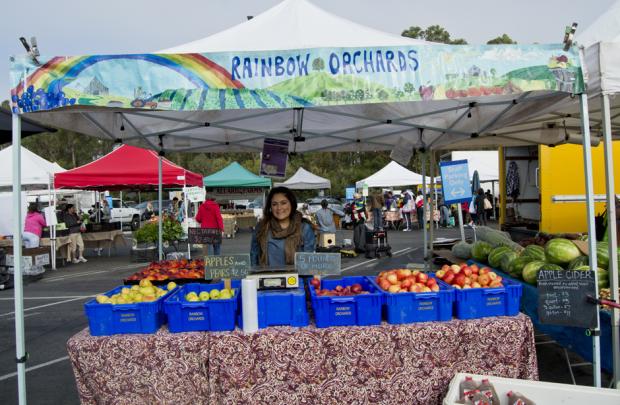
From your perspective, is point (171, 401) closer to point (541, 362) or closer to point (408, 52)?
point (408, 52)

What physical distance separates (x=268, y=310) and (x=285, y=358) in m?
0.33

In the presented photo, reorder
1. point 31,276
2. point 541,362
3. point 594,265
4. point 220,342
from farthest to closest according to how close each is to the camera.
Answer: point 31,276, point 541,362, point 594,265, point 220,342

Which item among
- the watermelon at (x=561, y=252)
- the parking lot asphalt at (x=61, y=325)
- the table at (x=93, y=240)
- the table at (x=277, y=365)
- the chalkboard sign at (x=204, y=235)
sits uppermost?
the chalkboard sign at (x=204, y=235)

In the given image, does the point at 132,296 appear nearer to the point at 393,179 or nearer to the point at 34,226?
the point at 34,226

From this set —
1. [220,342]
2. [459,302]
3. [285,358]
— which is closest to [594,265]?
[459,302]

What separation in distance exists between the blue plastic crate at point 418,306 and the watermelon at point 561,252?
1.81 m

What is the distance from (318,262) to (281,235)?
100 cm

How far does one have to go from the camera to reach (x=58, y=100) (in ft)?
9.58

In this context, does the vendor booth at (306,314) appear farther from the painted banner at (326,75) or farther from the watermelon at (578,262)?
the watermelon at (578,262)

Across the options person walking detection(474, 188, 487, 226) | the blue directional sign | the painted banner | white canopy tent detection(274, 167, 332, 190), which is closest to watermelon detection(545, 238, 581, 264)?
the painted banner

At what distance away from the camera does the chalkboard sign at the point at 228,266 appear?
3.37 m

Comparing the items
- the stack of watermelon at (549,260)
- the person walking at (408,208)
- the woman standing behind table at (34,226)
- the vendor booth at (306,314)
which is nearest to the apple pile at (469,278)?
the vendor booth at (306,314)

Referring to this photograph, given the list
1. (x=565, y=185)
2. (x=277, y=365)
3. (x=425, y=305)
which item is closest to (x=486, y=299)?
(x=425, y=305)

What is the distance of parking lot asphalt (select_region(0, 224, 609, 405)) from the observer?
14.2 feet
